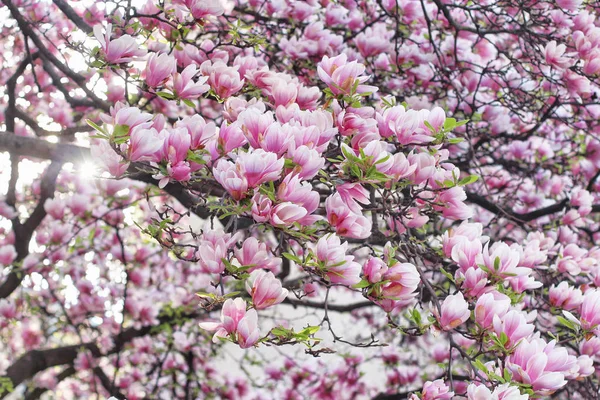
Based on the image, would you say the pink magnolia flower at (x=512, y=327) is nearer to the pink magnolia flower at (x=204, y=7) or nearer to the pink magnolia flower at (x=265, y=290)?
the pink magnolia flower at (x=265, y=290)

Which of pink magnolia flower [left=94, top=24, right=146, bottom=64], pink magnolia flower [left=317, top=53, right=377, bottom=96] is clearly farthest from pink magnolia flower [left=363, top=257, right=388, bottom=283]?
pink magnolia flower [left=94, top=24, right=146, bottom=64]

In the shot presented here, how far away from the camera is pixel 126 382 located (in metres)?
4.44

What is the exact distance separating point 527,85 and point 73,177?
3179 millimetres

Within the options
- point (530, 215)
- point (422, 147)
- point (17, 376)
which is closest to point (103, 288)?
point (17, 376)

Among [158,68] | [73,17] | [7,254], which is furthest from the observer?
[7,254]

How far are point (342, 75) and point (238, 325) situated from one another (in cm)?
72

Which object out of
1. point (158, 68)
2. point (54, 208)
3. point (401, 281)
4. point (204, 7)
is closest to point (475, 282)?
point (401, 281)

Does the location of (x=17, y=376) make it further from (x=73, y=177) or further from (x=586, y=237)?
(x=586, y=237)

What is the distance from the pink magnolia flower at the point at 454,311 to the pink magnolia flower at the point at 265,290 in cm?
39

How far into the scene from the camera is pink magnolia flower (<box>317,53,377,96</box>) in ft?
4.97

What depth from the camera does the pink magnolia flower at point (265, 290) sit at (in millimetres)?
1235

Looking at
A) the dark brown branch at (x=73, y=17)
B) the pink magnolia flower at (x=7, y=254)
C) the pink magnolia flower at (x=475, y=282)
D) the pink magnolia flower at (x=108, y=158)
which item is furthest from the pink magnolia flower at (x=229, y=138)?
the pink magnolia flower at (x=7, y=254)

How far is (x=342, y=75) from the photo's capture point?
5.00ft

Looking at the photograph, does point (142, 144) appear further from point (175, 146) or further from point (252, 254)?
point (252, 254)
